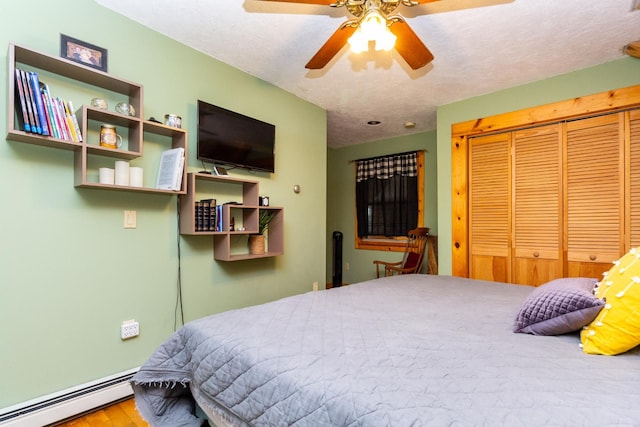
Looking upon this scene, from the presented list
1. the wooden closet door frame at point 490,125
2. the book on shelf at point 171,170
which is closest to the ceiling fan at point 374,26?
the book on shelf at point 171,170

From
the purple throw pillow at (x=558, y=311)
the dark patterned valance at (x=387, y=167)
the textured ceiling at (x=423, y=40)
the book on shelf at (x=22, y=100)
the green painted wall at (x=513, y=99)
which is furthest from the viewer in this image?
the dark patterned valance at (x=387, y=167)

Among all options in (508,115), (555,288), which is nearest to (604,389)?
(555,288)

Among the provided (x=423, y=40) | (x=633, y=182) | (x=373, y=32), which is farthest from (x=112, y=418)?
(x=633, y=182)

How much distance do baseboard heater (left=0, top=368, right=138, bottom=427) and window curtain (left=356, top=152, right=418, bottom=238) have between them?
3.72m

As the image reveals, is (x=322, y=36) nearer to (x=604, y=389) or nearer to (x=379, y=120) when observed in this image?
(x=379, y=120)

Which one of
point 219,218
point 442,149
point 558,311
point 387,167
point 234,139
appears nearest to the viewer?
point 558,311

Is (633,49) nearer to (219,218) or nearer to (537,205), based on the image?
(537,205)

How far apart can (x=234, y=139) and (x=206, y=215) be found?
0.70 meters

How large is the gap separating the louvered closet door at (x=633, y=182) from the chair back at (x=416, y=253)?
1.96 meters

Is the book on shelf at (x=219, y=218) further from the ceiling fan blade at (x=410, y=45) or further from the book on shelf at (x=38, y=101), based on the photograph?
the ceiling fan blade at (x=410, y=45)

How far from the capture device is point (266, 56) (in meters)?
2.49

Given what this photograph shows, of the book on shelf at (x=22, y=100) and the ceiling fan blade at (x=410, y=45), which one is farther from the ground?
the ceiling fan blade at (x=410, y=45)

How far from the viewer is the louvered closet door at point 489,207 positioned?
311 cm

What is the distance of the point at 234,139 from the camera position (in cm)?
258
